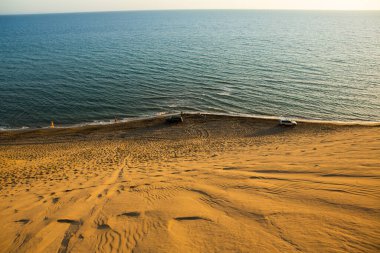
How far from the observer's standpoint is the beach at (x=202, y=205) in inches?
261

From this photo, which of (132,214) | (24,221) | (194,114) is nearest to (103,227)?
(132,214)

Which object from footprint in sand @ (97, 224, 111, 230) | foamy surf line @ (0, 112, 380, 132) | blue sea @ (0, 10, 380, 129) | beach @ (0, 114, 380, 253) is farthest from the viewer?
blue sea @ (0, 10, 380, 129)

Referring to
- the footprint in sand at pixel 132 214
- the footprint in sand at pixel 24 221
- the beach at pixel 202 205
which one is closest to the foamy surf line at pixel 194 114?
the beach at pixel 202 205

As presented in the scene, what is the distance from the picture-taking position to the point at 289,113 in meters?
35.1

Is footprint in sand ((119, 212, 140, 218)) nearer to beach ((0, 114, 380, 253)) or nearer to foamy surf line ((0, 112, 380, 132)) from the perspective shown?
beach ((0, 114, 380, 253))

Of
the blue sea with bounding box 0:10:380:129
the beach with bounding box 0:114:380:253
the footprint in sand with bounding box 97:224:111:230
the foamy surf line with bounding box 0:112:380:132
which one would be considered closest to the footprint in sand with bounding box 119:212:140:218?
the beach with bounding box 0:114:380:253

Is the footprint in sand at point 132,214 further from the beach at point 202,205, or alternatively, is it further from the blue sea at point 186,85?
the blue sea at point 186,85

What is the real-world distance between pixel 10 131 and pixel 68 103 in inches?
366

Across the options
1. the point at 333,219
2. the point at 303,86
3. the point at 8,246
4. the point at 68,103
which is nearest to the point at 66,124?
the point at 68,103

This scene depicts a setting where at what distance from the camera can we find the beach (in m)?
6.62

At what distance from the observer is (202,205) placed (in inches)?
336

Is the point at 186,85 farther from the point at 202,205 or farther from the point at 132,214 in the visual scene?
the point at 132,214

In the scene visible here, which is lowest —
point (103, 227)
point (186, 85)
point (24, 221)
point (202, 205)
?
point (24, 221)

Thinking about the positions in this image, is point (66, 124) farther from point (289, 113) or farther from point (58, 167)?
→ point (289, 113)
